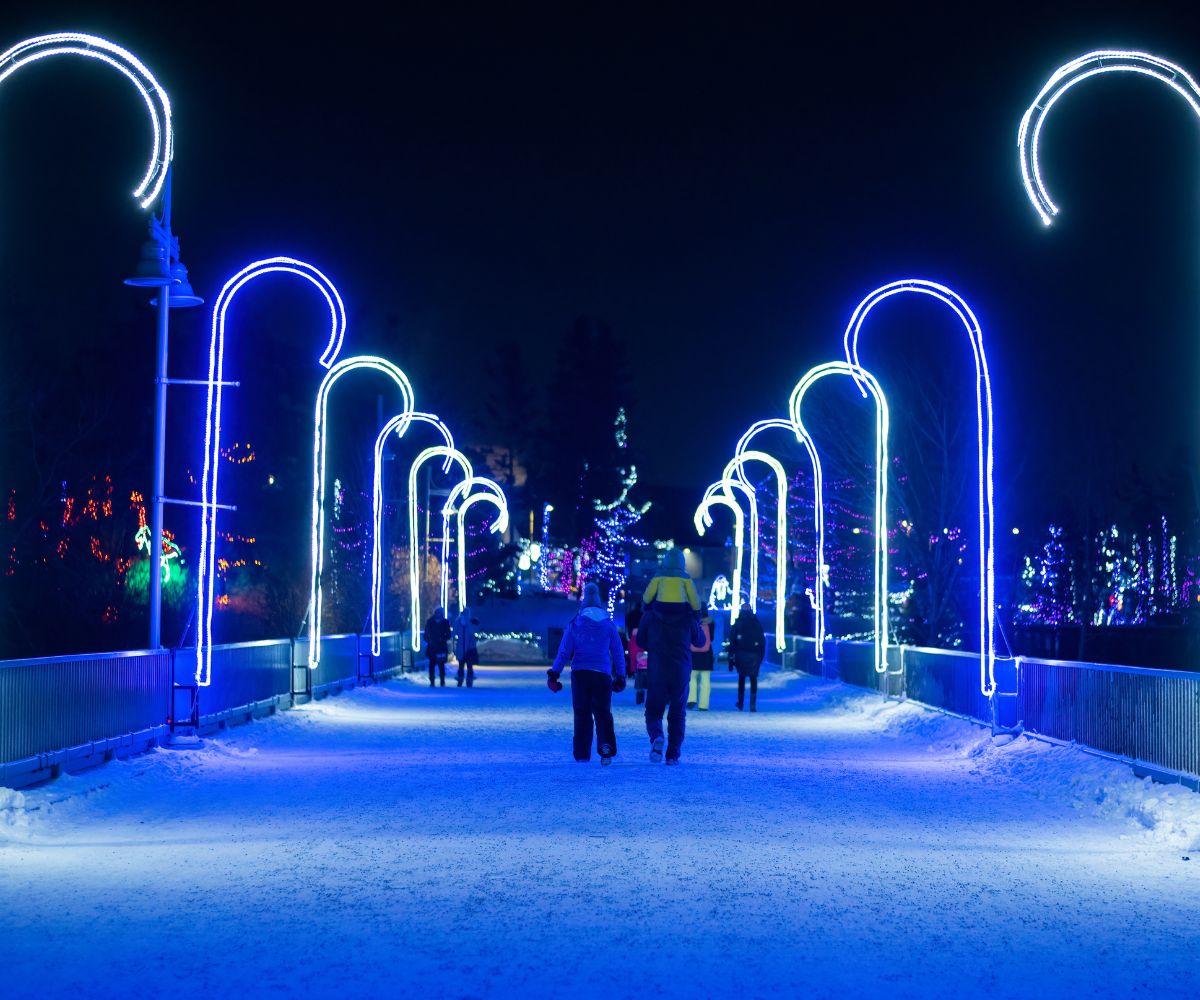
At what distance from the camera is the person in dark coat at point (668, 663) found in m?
18.0

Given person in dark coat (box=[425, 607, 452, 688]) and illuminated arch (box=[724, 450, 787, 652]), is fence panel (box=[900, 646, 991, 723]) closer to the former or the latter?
person in dark coat (box=[425, 607, 452, 688])

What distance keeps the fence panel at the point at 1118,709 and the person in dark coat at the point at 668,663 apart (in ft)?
12.4

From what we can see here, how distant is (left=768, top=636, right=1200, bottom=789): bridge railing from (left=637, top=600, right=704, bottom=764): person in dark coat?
12.5 ft

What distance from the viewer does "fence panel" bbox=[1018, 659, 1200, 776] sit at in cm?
1444

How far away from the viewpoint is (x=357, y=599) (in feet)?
234

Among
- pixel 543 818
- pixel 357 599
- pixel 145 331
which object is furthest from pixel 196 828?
pixel 357 599

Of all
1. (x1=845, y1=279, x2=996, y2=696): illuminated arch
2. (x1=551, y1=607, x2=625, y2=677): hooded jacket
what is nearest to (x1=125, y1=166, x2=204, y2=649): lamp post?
(x1=551, y1=607, x2=625, y2=677): hooded jacket

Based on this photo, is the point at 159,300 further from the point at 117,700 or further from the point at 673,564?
the point at 673,564

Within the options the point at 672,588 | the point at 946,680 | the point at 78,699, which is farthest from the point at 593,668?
the point at 946,680

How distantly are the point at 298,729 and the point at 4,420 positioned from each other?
64.5 ft

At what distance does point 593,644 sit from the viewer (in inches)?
720

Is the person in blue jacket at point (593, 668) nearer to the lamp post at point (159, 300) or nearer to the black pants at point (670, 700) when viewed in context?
the black pants at point (670, 700)

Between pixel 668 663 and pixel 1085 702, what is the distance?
398 cm

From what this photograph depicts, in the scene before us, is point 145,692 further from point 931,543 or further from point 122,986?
point 931,543
